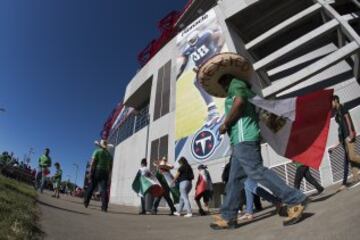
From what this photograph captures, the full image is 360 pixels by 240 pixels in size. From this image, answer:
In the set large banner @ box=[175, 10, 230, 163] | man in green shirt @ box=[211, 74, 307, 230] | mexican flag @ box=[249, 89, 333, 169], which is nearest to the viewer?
man in green shirt @ box=[211, 74, 307, 230]

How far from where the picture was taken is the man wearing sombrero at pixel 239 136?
124 inches

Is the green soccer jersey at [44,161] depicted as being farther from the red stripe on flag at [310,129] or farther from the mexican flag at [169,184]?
the red stripe on flag at [310,129]

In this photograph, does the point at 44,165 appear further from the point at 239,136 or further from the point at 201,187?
the point at 239,136

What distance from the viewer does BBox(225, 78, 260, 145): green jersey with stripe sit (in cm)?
358

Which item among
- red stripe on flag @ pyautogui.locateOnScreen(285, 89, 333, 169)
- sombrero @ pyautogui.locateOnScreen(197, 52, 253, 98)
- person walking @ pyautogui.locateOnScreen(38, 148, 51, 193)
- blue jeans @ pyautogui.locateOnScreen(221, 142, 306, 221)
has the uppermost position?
person walking @ pyautogui.locateOnScreen(38, 148, 51, 193)

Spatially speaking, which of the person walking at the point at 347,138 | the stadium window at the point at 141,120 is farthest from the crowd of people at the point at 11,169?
the person walking at the point at 347,138

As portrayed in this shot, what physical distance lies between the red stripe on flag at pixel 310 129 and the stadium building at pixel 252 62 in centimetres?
656

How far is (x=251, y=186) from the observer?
491cm

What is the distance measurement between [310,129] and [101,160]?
588 cm

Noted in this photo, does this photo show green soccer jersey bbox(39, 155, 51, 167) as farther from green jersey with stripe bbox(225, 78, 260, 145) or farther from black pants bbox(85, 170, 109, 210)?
green jersey with stripe bbox(225, 78, 260, 145)

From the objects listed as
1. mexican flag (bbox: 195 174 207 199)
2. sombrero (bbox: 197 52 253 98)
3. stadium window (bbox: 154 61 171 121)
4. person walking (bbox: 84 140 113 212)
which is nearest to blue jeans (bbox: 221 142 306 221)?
sombrero (bbox: 197 52 253 98)

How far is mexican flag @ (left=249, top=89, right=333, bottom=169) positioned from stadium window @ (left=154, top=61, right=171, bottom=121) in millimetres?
14983

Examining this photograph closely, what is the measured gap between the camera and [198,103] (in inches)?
617

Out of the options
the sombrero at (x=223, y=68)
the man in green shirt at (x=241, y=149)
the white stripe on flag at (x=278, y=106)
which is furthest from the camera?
the sombrero at (x=223, y=68)
